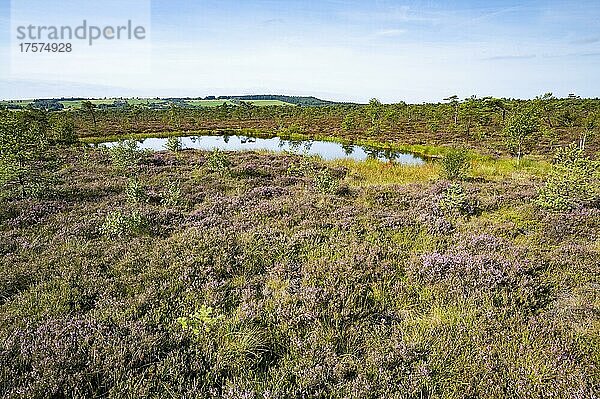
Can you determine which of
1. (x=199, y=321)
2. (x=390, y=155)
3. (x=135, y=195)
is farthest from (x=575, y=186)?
(x=390, y=155)

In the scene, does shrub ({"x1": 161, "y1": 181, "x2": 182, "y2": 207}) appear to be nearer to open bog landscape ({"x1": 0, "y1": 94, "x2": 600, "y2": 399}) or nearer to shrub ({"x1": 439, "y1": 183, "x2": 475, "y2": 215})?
open bog landscape ({"x1": 0, "y1": 94, "x2": 600, "y2": 399})

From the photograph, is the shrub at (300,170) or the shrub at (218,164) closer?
the shrub at (218,164)

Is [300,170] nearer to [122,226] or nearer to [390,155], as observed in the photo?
[122,226]

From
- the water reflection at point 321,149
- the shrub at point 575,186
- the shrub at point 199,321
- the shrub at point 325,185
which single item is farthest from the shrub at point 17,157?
the shrub at point 575,186

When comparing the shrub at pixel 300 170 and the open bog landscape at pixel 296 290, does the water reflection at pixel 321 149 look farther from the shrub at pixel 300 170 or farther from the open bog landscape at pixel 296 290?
the open bog landscape at pixel 296 290

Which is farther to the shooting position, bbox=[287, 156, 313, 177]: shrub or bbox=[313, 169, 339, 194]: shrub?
bbox=[287, 156, 313, 177]: shrub

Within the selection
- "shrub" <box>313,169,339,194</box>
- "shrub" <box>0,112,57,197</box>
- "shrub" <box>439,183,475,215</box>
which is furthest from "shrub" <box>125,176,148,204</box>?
"shrub" <box>439,183,475,215</box>
